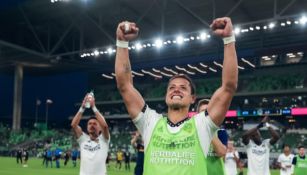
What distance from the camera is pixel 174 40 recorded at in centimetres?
4559

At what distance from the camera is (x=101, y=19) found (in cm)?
4906

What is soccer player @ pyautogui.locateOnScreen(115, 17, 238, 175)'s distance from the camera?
161 inches

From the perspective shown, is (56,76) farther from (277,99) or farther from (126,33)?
(126,33)

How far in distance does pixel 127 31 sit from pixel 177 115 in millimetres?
924

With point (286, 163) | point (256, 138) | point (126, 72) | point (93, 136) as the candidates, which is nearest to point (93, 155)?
point (93, 136)

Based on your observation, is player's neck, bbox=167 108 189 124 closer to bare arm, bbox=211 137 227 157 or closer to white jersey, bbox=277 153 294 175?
bare arm, bbox=211 137 227 157

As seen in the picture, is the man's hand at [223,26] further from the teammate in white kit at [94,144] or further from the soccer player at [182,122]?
the teammate in white kit at [94,144]

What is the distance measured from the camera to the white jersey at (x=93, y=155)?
31.0 feet

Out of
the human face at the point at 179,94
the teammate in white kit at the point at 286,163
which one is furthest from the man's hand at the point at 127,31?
the teammate in white kit at the point at 286,163

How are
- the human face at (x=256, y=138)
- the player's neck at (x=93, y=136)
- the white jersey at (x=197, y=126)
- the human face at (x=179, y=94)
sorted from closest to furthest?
the white jersey at (x=197, y=126), the human face at (x=179, y=94), the player's neck at (x=93, y=136), the human face at (x=256, y=138)

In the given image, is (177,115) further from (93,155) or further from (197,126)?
(93,155)

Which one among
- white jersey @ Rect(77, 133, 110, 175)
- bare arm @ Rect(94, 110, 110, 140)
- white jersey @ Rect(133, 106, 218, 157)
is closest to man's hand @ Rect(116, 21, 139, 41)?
white jersey @ Rect(133, 106, 218, 157)

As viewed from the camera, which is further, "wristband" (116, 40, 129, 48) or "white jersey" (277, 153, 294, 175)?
"white jersey" (277, 153, 294, 175)

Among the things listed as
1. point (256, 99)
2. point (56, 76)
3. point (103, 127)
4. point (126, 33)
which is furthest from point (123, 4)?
point (126, 33)
